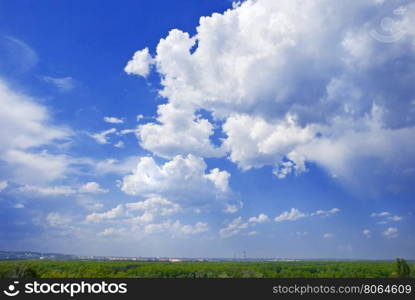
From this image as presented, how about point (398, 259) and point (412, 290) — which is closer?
point (412, 290)

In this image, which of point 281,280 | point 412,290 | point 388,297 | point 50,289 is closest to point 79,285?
point 50,289

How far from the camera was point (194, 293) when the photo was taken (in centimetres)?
3250

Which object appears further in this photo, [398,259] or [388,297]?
[398,259]

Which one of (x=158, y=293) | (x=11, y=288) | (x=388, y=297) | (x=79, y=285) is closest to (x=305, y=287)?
(x=388, y=297)

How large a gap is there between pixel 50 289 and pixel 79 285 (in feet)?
8.00

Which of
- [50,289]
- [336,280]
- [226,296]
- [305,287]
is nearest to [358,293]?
[336,280]

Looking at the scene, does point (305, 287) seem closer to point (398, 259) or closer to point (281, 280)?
point (281, 280)

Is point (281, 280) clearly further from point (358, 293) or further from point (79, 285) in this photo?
point (79, 285)

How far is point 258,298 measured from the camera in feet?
107

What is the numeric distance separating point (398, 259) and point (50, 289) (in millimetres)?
97743

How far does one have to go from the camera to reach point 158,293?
32.5 metres

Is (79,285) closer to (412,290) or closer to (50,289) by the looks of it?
(50,289)

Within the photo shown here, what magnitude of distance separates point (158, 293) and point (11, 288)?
A: 1307 centimetres

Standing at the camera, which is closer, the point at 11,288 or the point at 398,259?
the point at 11,288
